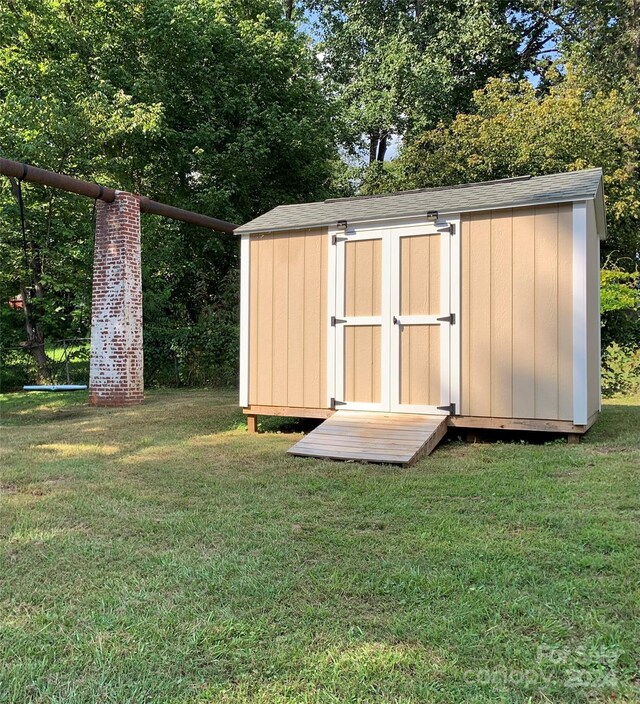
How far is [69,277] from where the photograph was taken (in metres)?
12.1

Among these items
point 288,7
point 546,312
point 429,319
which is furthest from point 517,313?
point 288,7

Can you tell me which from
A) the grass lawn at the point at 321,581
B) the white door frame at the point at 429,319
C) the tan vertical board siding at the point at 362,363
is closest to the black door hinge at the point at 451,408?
the white door frame at the point at 429,319

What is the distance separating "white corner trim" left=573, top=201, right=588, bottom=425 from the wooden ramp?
1.20m

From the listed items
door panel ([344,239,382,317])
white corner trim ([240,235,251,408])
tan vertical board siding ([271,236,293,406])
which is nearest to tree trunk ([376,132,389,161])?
white corner trim ([240,235,251,408])

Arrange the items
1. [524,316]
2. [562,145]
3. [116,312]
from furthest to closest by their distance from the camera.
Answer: [562,145]
[116,312]
[524,316]

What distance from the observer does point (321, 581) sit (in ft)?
7.86

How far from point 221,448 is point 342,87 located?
16173 millimetres

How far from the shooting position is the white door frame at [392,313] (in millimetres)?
5625

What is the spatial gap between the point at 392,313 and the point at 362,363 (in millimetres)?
597

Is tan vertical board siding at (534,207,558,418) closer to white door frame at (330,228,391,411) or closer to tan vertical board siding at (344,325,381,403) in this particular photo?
white door frame at (330,228,391,411)

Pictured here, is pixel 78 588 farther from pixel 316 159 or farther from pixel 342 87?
pixel 342 87

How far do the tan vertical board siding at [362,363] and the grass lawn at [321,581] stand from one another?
1.39m

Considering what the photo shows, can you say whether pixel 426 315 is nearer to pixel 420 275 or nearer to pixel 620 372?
pixel 420 275

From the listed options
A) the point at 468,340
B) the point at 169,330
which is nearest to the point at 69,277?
the point at 169,330
